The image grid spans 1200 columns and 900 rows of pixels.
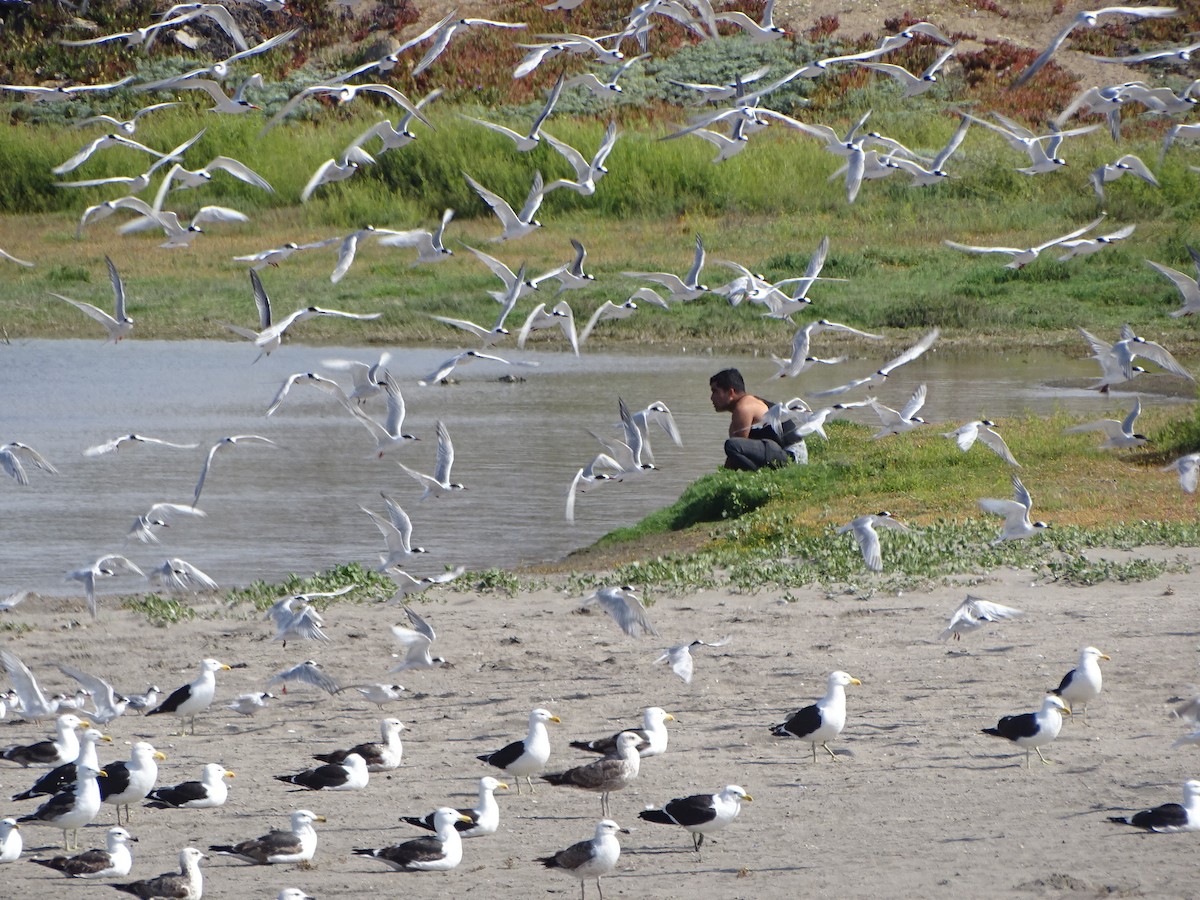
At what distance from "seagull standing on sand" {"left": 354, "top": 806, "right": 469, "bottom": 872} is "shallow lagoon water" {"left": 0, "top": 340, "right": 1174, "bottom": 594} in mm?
6475

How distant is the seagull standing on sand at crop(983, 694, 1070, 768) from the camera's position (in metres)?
7.25

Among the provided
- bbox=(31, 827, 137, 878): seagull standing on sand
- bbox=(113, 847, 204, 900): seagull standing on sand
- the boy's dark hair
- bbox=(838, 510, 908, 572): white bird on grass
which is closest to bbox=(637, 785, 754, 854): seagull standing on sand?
bbox=(113, 847, 204, 900): seagull standing on sand

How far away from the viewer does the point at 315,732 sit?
331 inches

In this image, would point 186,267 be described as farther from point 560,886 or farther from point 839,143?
point 560,886

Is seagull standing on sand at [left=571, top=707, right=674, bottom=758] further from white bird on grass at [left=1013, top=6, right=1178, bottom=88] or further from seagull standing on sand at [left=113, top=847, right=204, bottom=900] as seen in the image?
white bird on grass at [left=1013, top=6, right=1178, bottom=88]

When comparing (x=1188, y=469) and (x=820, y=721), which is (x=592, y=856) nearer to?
(x=820, y=721)

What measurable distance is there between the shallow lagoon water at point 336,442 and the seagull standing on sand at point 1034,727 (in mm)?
6283

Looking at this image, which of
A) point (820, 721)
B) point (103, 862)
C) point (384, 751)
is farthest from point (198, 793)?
point (820, 721)

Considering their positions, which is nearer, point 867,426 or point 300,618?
point 300,618

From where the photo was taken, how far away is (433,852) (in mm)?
6281

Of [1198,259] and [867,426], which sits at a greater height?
[1198,259]

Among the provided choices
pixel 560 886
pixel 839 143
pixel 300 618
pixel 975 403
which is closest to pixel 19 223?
pixel 975 403

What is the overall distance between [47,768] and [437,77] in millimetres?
38435

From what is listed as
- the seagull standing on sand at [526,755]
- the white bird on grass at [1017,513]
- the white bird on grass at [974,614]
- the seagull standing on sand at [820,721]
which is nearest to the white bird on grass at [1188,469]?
the white bird on grass at [1017,513]
